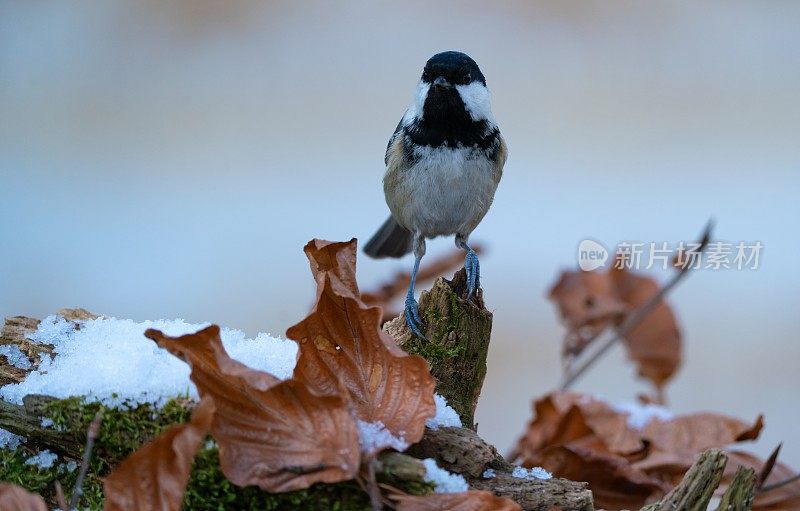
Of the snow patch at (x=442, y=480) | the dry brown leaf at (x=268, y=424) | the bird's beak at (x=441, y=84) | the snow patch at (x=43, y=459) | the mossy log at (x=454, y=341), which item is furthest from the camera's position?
the bird's beak at (x=441, y=84)

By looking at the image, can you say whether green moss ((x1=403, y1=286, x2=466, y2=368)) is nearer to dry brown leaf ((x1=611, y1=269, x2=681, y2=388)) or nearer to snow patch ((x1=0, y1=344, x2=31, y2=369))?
snow patch ((x1=0, y1=344, x2=31, y2=369))

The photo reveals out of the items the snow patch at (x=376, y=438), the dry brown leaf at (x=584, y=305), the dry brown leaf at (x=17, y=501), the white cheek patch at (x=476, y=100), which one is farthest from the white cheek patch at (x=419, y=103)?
the dry brown leaf at (x=17, y=501)

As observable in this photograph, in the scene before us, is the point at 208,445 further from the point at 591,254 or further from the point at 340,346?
the point at 591,254

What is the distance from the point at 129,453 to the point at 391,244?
72.5 inches

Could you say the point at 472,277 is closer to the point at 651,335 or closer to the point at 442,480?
the point at 442,480

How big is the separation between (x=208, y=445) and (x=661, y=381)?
67.0 inches

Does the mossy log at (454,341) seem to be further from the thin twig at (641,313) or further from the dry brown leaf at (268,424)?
the thin twig at (641,313)

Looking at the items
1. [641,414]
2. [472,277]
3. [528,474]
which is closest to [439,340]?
[472,277]

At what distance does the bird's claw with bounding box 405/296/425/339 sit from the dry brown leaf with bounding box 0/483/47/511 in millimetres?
880

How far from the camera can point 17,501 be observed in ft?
3.61

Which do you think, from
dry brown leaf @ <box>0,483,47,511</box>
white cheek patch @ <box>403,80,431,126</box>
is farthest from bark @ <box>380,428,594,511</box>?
white cheek patch @ <box>403,80,431,126</box>

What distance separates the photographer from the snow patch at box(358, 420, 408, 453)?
4.20 feet

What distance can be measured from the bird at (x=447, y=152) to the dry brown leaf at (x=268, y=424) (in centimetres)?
122

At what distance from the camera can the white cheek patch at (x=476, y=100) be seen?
2.50m
